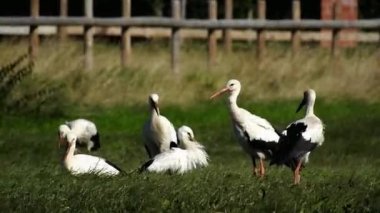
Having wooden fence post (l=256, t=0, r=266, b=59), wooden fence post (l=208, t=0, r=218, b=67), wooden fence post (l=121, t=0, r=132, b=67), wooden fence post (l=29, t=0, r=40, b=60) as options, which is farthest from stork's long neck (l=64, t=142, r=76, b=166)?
wooden fence post (l=256, t=0, r=266, b=59)

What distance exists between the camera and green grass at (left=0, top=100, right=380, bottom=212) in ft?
38.4

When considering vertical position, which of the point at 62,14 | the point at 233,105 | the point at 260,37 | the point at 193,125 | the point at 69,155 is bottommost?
the point at 193,125

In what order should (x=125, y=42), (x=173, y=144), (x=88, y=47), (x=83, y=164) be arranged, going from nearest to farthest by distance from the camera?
1. (x=83, y=164)
2. (x=173, y=144)
3. (x=88, y=47)
4. (x=125, y=42)

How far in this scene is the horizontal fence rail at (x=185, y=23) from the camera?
24750 millimetres

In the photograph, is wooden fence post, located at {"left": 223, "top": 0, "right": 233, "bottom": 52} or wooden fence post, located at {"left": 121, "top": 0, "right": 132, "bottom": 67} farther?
wooden fence post, located at {"left": 223, "top": 0, "right": 233, "bottom": 52}

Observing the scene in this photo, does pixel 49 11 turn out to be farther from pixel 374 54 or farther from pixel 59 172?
pixel 59 172

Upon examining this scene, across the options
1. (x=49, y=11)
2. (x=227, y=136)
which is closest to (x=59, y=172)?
(x=227, y=136)

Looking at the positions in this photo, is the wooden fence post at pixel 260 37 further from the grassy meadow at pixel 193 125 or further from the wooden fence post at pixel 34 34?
the wooden fence post at pixel 34 34

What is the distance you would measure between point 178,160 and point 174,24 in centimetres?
1156

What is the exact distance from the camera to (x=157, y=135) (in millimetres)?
16766

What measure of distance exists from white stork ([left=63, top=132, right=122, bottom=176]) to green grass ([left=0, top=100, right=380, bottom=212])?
0.12 m

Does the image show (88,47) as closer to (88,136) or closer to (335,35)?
(335,35)

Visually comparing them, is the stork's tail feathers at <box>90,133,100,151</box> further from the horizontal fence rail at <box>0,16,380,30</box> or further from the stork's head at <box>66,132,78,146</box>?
the horizontal fence rail at <box>0,16,380,30</box>

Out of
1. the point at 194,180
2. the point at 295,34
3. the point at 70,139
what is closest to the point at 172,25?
the point at 295,34
